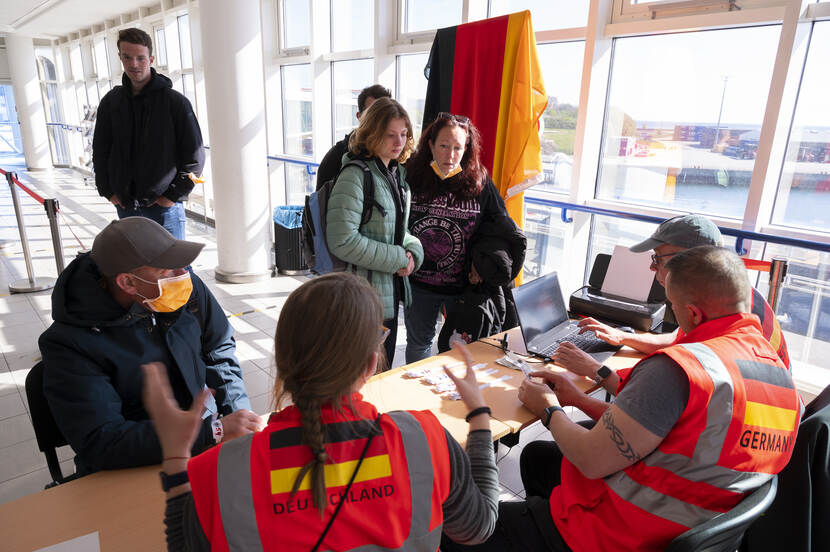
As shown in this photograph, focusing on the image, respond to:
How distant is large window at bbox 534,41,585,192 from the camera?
3.59 m

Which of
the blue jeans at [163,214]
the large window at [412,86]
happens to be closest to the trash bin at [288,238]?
the large window at [412,86]

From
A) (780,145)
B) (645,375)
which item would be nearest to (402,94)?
(780,145)

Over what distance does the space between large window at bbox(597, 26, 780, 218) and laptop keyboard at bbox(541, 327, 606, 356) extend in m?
1.43

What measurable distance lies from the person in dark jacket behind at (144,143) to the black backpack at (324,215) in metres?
1.59

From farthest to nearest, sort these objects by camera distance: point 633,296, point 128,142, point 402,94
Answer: point 402,94 < point 128,142 < point 633,296

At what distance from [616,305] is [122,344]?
2039 millimetres

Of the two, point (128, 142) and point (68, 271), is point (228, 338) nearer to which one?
point (68, 271)

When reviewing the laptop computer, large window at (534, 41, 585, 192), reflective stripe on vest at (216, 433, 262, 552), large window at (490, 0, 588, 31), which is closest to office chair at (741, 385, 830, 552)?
the laptop computer

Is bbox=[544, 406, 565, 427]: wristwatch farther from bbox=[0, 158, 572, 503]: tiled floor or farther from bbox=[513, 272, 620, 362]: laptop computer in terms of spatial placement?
bbox=[0, 158, 572, 503]: tiled floor

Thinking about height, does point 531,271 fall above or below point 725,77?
below

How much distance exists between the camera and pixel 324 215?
235 centimetres

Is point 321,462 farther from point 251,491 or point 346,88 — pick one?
point 346,88

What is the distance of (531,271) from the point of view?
4.22 m

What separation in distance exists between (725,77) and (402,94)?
115 inches
